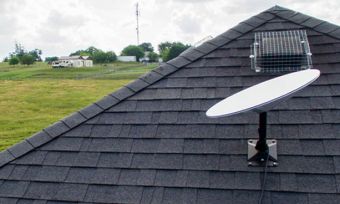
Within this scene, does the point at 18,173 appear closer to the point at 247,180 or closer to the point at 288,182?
the point at 247,180

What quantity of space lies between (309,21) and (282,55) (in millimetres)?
890

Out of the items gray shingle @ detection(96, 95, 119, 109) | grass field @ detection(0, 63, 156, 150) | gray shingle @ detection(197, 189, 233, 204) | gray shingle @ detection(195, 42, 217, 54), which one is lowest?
grass field @ detection(0, 63, 156, 150)

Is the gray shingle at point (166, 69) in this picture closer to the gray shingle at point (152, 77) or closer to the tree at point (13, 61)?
the gray shingle at point (152, 77)

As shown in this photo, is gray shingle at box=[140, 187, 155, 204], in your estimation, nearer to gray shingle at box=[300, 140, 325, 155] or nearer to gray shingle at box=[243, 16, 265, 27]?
gray shingle at box=[300, 140, 325, 155]

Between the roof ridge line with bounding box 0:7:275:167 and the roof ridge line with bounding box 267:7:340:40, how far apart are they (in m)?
0.16

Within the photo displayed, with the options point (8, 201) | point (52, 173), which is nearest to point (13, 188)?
point (8, 201)

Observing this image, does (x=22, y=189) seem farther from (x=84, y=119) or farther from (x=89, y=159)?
(x=84, y=119)

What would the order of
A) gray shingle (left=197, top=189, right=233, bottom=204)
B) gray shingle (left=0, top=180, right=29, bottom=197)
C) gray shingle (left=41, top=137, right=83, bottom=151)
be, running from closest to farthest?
→ gray shingle (left=197, top=189, right=233, bottom=204), gray shingle (left=0, top=180, right=29, bottom=197), gray shingle (left=41, top=137, right=83, bottom=151)

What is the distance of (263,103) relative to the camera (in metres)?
2.74

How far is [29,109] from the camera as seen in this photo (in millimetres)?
30094

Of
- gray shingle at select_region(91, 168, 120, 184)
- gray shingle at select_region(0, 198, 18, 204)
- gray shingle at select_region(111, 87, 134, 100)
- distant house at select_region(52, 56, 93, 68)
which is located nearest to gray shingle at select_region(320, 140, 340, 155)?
gray shingle at select_region(91, 168, 120, 184)

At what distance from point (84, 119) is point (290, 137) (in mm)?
2438

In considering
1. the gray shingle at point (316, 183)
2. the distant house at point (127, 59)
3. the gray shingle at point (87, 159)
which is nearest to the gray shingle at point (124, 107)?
the gray shingle at point (87, 159)

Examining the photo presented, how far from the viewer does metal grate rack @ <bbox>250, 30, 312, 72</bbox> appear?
4.23 meters
